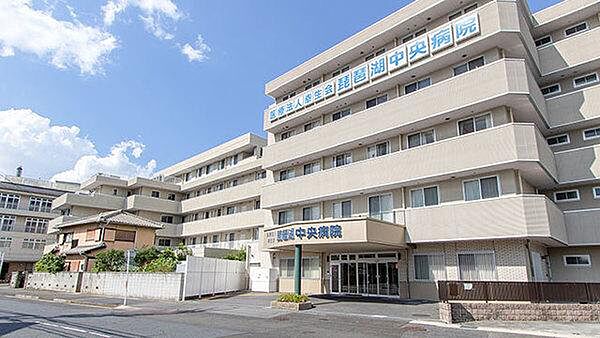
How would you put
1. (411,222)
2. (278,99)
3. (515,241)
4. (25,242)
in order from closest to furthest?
(515,241) < (411,222) < (278,99) < (25,242)

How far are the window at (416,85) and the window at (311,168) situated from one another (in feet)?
27.5

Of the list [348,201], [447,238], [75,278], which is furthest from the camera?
[75,278]

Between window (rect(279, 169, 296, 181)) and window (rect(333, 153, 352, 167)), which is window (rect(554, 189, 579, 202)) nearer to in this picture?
window (rect(333, 153, 352, 167))

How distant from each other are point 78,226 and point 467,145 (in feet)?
123

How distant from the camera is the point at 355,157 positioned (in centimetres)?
2778

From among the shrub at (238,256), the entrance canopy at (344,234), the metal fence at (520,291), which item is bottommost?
the metal fence at (520,291)

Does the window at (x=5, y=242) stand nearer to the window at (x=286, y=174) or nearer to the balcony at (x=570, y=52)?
the window at (x=286, y=174)

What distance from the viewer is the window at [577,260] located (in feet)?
70.9

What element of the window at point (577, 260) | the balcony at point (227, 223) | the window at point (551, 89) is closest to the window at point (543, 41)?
the window at point (551, 89)

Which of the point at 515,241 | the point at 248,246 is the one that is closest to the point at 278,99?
the point at 248,246

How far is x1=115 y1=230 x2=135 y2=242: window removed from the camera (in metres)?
37.8

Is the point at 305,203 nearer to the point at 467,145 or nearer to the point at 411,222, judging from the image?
the point at 411,222

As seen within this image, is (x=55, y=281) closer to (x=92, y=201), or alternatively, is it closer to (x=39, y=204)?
(x=92, y=201)

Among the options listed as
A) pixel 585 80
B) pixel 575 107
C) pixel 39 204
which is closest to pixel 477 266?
pixel 575 107
